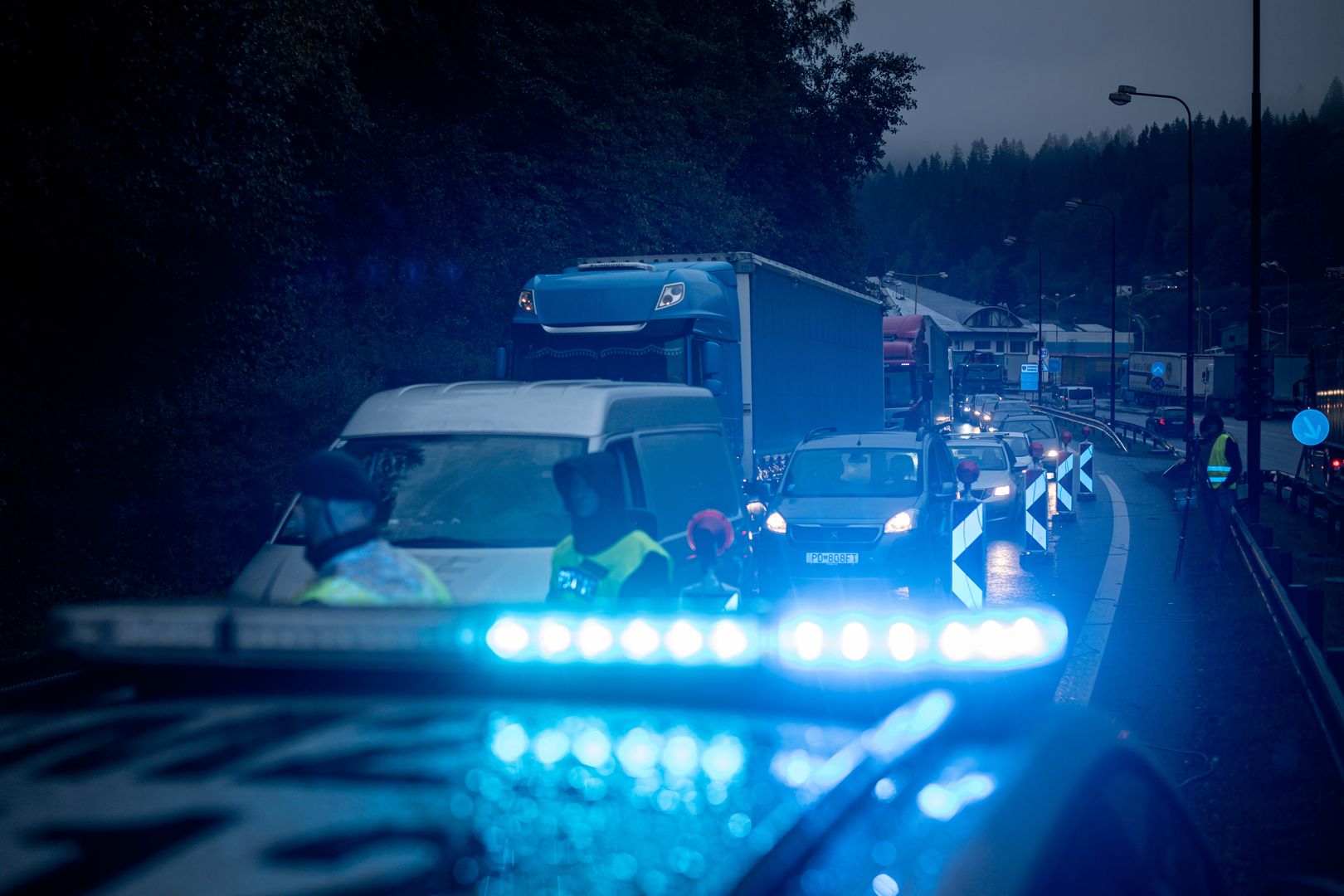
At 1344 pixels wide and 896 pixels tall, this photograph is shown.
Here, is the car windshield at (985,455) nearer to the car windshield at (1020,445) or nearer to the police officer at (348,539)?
the car windshield at (1020,445)

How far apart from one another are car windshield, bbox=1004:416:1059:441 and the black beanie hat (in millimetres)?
31481

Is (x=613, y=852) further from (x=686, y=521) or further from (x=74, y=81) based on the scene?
(x=74, y=81)

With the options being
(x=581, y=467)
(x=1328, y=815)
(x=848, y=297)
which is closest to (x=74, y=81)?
(x=581, y=467)

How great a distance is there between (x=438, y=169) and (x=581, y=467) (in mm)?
18314

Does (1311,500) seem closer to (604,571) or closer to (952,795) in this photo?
(604,571)

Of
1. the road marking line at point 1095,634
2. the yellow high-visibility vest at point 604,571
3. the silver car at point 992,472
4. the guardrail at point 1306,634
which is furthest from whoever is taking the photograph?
the silver car at point 992,472

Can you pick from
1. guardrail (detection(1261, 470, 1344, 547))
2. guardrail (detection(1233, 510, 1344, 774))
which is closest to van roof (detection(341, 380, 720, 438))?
guardrail (detection(1233, 510, 1344, 774))

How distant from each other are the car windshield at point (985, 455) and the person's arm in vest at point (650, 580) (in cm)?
1725

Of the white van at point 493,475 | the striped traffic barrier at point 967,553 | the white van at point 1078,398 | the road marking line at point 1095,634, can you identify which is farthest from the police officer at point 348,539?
the white van at point 1078,398

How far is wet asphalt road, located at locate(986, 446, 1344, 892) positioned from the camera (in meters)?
6.14

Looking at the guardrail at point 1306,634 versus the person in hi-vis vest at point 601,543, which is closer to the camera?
the person in hi-vis vest at point 601,543

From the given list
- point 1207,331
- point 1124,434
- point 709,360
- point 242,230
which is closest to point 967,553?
point 709,360

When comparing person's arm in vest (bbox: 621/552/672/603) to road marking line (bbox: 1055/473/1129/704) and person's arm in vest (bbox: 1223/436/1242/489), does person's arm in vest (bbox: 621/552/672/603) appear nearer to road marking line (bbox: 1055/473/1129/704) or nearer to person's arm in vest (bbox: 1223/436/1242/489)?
road marking line (bbox: 1055/473/1129/704)

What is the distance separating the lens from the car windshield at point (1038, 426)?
34.9 m
